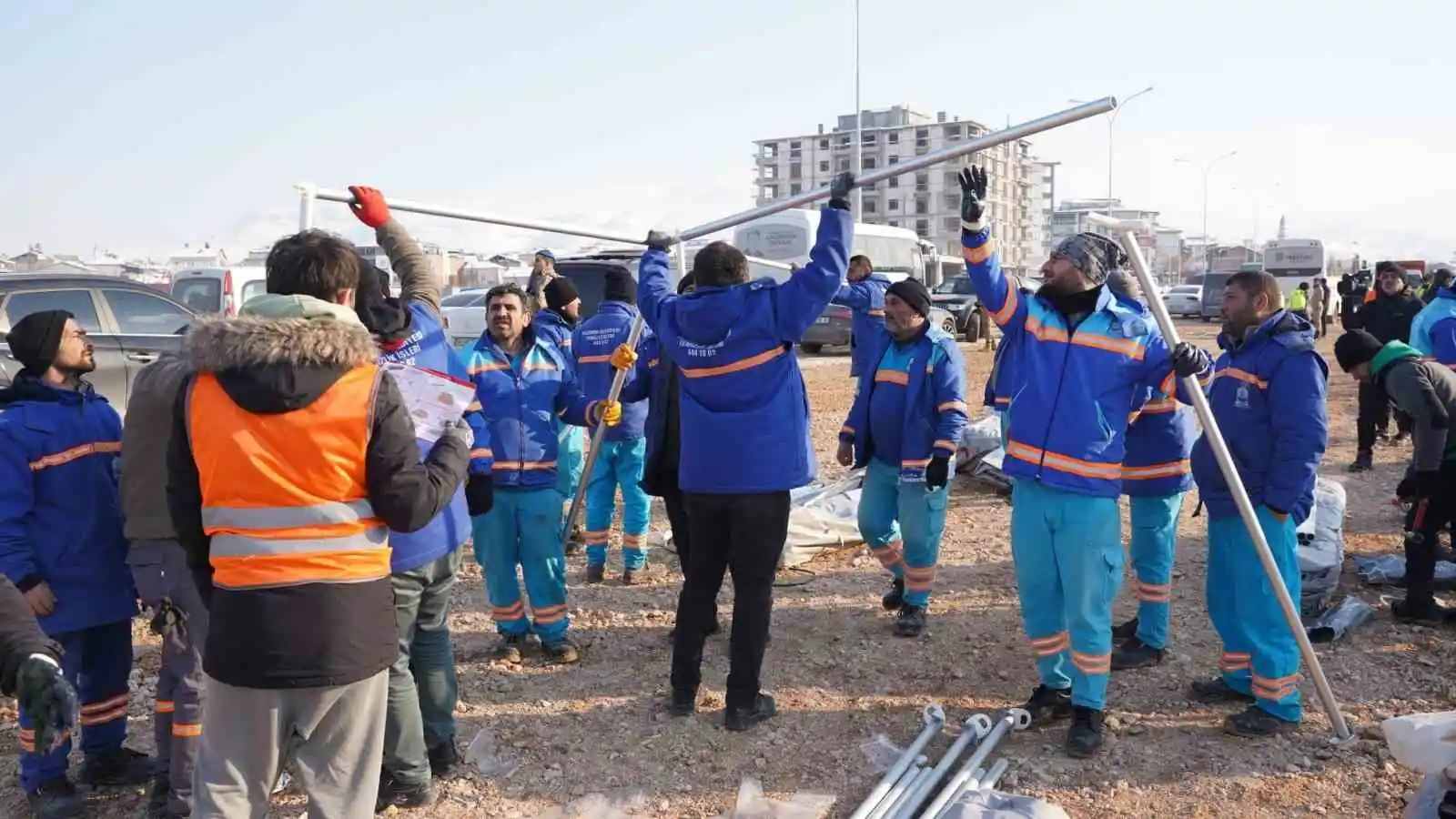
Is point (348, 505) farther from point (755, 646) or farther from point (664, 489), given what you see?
point (664, 489)

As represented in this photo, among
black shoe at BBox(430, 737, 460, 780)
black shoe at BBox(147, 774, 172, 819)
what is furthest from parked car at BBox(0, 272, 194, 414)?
black shoe at BBox(430, 737, 460, 780)

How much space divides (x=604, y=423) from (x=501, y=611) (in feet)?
3.48

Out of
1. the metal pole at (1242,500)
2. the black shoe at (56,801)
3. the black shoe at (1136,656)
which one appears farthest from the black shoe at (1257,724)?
the black shoe at (56,801)

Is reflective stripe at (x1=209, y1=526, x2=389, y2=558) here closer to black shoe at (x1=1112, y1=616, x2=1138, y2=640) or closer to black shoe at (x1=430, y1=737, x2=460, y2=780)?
black shoe at (x1=430, y1=737, x2=460, y2=780)

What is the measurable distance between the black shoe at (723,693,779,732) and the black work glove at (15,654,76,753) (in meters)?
2.53

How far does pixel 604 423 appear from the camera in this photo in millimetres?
5180

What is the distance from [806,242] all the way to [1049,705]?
16361 millimetres

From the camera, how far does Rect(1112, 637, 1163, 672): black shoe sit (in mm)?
4855

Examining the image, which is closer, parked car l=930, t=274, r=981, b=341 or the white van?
Result: the white van

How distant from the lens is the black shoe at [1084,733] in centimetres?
391

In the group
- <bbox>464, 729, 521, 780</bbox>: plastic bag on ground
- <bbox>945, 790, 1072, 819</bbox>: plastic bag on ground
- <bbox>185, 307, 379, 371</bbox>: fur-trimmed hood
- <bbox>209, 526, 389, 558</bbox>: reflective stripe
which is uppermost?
<bbox>185, 307, 379, 371</bbox>: fur-trimmed hood

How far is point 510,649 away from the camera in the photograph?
5.13 metres

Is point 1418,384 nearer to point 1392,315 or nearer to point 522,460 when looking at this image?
point 522,460

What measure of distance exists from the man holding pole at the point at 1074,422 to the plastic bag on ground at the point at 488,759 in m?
2.17
